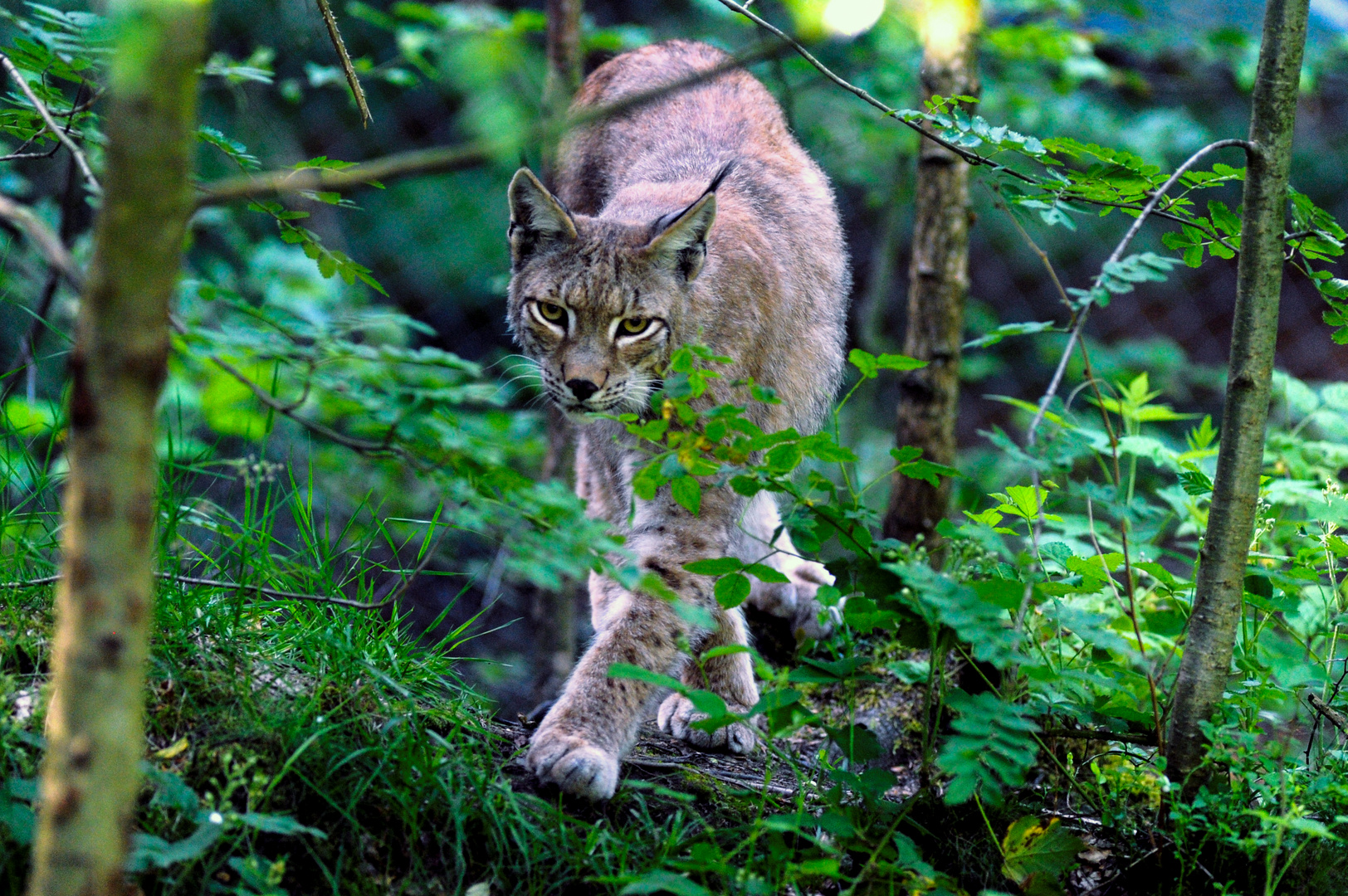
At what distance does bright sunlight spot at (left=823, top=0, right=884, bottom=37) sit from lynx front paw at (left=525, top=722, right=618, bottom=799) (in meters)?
1.27

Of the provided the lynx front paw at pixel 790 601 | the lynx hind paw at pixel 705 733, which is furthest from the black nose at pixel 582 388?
the lynx front paw at pixel 790 601

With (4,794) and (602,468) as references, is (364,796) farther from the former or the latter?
(602,468)

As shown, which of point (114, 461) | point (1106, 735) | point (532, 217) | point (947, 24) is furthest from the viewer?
point (947, 24)

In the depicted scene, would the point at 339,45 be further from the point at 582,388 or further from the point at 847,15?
the point at 582,388

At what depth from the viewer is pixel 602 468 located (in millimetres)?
3012

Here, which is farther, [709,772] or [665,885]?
[709,772]

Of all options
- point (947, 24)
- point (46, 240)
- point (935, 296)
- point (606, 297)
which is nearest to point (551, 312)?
point (606, 297)

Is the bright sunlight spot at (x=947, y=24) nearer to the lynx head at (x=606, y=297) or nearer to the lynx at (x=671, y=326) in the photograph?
the lynx at (x=671, y=326)

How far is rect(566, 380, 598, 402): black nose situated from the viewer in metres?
2.56

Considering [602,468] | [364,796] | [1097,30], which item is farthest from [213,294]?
[1097,30]

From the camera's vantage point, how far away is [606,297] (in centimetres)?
267

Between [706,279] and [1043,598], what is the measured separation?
54.0 inches

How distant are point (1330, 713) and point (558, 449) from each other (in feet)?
9.32

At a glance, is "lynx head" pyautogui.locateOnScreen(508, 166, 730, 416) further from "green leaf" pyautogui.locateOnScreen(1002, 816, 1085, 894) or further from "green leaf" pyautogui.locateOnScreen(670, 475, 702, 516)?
"green leaf" pyautogui.locateOnScreen(1002, 816, 1085, 894)
